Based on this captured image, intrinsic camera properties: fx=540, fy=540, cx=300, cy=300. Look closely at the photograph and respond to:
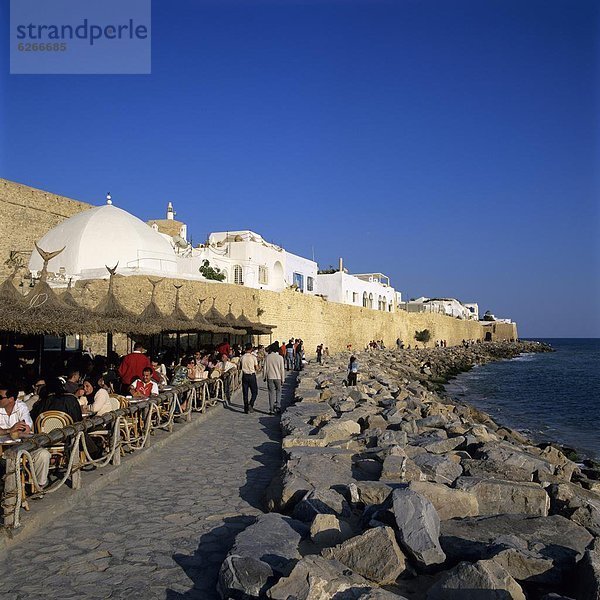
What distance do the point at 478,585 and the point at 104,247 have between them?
2531cm

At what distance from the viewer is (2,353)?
505 inches

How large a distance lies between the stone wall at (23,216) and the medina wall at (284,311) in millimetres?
9229

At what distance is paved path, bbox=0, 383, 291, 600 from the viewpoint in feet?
11.1

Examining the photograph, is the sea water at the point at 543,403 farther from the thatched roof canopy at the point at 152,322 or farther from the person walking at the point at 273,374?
the thatched roof canopy at the point at 152,322

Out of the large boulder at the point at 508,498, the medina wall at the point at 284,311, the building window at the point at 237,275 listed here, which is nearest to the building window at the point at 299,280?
the medina wall at the point at 284,311

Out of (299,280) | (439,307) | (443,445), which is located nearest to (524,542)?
(443,445)

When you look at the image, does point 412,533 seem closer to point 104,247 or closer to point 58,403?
point 58,403

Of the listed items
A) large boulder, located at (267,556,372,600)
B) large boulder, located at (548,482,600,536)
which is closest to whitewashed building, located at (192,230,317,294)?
large boulder, located at (548,482,600,536)

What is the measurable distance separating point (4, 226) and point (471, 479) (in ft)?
96.4

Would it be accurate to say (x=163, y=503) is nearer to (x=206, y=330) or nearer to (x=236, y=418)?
(x=236, y=418)

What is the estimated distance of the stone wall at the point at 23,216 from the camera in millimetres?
28266

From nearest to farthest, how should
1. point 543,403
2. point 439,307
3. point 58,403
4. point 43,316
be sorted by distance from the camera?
point 58,403, point 43,316, point 543,403, point 439,307

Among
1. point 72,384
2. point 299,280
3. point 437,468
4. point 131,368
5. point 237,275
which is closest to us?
point 437,468

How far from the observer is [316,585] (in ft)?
8.86
